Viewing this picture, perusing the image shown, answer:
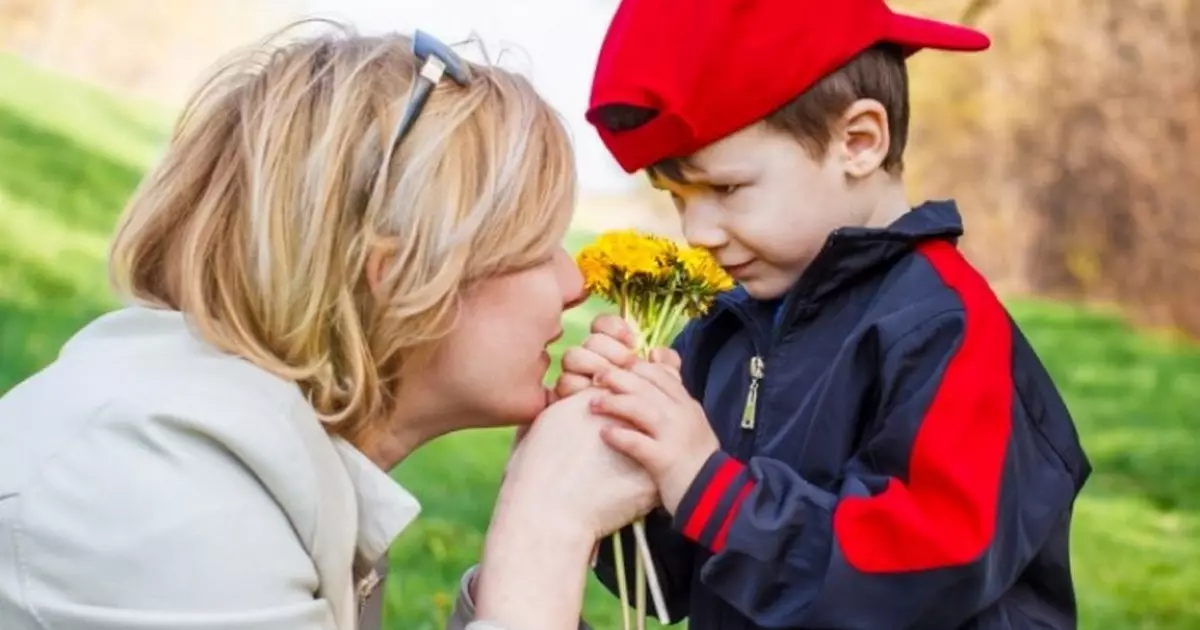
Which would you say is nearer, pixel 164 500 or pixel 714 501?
pixel 164 500

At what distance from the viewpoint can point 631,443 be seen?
2.18 m

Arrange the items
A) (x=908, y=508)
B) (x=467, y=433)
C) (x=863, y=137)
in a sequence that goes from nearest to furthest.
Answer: (x=908, y=508)
(x=863, y=137)
(x=467, y=433)

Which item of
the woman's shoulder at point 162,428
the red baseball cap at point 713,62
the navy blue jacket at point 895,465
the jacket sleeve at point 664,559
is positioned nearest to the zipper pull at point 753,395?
the navy blue jacket at point 895,465

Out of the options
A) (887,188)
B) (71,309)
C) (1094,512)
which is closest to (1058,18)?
(1094,512)

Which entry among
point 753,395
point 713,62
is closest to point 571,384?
point 753,395

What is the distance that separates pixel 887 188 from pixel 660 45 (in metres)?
0.42

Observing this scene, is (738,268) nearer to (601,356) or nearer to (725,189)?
(725,189)

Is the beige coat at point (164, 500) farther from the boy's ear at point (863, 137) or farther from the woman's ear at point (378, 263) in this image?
the boy's ear at point (863, 137)

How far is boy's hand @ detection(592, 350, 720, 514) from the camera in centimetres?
214

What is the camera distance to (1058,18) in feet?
26.6

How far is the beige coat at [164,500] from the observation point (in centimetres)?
182

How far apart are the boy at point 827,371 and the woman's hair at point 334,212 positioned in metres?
0.24

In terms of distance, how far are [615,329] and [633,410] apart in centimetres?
18

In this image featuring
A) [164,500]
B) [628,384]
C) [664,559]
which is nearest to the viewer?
[164,500]
